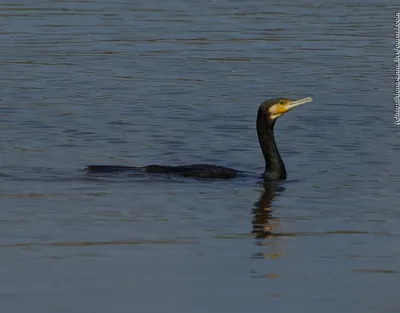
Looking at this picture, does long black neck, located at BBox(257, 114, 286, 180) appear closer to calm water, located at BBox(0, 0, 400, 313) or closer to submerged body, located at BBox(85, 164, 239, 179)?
calm water, located at BBox(0, 0, 400, 313)

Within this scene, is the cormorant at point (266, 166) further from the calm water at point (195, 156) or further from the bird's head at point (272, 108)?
the calm water at point (195, 156)

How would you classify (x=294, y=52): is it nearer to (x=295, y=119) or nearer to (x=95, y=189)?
(x=295, y=119)

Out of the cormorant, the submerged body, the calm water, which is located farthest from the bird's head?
the submerged body

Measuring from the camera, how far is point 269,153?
15.3 meters

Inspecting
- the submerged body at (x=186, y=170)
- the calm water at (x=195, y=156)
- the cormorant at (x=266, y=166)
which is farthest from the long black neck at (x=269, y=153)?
the submerged body at (x=186, y=170)

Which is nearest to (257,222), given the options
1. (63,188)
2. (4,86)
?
(63,188)

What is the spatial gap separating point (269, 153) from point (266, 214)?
2.18 metres

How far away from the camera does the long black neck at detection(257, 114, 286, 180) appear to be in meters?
15.1

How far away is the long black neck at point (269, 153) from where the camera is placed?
15.1 m

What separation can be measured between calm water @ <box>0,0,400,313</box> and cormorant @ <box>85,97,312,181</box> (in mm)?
153

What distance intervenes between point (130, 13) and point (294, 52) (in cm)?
600

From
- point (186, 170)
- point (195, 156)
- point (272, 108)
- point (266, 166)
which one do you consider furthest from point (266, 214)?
point (195, 156)

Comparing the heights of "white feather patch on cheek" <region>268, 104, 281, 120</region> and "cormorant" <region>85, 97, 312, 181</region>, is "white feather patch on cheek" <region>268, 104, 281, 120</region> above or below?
above

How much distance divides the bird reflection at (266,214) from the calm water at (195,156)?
3 cm
